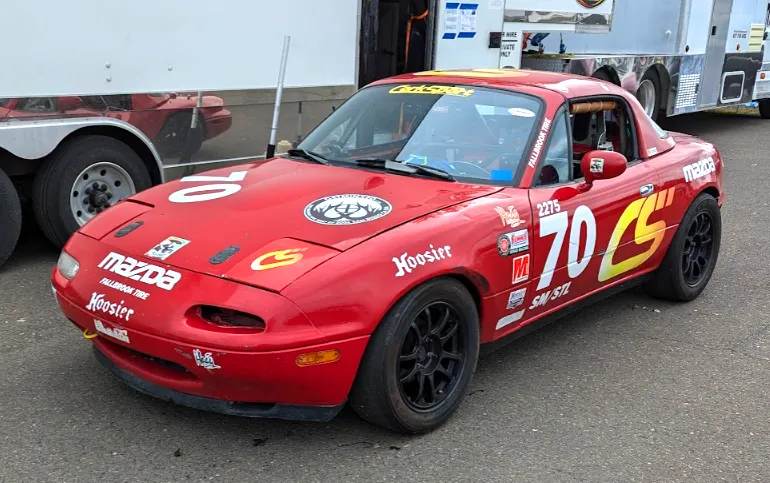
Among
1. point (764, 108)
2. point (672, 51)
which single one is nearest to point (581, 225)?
point (672, 51)

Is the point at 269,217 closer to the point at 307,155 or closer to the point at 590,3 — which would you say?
the point at 307,155

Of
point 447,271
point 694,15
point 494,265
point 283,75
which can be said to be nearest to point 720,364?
point 494,265

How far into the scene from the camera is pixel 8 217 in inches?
208

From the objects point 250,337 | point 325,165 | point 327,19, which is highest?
point 327,19

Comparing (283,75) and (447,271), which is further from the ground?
(283,75)

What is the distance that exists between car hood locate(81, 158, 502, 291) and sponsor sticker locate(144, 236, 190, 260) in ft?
0.06

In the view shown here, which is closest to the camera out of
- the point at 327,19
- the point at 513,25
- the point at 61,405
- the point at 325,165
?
the point at 61,405

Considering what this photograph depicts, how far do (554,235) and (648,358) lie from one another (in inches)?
40.3

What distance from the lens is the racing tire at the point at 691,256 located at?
4.95 meters

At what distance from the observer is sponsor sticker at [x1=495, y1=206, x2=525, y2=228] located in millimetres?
3568

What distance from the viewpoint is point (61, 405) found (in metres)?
3.45

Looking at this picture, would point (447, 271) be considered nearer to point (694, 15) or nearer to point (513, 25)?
point (513, 25)

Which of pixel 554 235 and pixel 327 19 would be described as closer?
pixel 554 235

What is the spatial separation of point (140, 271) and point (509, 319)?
5.54 ft
